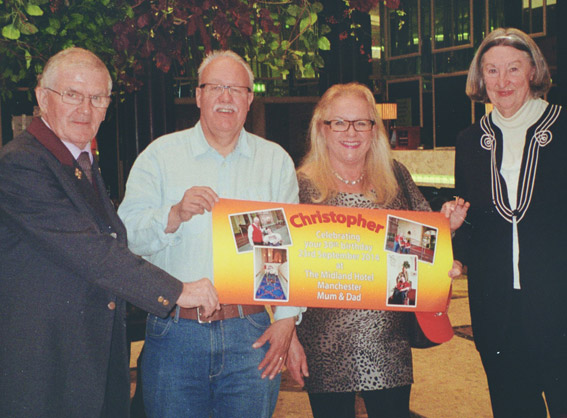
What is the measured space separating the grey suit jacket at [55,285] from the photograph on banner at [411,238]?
2.77ft

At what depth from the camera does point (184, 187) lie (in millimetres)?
2043

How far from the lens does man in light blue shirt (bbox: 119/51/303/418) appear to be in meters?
1.97

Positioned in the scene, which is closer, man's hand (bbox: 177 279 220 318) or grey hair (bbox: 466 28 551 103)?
man's hand (bbox: 177 279 220 318)

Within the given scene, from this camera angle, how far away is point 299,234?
2.16 m

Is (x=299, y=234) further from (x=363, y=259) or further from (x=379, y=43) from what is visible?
(x=379, y=43)

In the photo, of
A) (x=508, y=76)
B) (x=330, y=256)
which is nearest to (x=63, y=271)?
(x=330, y=256)

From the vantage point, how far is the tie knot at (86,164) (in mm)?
1890

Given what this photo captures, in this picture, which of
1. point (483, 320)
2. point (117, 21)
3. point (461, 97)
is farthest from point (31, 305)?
point (461, 97)

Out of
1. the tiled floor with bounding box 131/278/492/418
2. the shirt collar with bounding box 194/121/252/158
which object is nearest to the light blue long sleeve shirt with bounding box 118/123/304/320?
the shirt collar with bounding box 194/121/252/158

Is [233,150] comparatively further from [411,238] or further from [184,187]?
[411,238]

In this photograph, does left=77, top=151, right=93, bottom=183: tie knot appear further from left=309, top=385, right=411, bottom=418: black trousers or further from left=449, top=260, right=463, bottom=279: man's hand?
left=449, top=260, right=463, bottom=279: man's hand

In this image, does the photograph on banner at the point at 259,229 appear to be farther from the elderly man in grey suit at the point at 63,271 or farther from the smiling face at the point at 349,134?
the smiling face at the point at 349,134

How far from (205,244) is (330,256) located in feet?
1.47

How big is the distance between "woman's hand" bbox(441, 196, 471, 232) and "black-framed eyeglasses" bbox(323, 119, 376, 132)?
43cm
